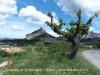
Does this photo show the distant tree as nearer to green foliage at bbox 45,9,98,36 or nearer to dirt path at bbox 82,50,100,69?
green foliage at bbox 45,9,98,36

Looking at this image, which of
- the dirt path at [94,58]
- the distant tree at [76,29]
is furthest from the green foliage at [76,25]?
the dirt path at [94,58]

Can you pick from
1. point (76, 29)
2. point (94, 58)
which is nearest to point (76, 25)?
point (76, 29)

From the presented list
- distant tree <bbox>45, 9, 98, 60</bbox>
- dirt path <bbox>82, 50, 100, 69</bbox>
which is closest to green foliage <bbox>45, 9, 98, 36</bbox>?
distant tree <bbox>45, 9, 98, 60</bbox>

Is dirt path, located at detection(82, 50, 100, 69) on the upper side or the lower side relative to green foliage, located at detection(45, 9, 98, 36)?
lower

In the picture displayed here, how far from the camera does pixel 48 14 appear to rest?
21.3 metres

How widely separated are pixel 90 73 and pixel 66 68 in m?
2.40

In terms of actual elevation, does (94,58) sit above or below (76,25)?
below

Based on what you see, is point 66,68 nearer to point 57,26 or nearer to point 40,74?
point 40,74

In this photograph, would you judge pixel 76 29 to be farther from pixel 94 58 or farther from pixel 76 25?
pixel 94 58

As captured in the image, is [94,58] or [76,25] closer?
[76,25]

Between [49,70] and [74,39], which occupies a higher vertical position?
[74,39]

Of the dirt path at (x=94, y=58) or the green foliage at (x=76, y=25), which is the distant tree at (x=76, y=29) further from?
the dirt path at (x=94, y=58)

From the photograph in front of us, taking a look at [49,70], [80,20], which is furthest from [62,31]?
[49,70]

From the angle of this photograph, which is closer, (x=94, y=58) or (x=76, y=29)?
(x=76, y=29)
